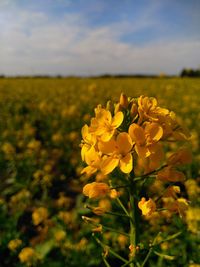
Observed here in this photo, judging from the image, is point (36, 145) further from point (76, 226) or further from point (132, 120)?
point (132, 120)

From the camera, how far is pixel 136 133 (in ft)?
5.33

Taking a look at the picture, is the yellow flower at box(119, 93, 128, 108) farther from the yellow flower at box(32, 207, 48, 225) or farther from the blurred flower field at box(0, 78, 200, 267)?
the yellow flower at box(32, 207, 48, 225)

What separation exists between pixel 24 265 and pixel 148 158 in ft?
6.70

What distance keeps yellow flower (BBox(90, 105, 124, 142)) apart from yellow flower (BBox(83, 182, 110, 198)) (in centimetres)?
23

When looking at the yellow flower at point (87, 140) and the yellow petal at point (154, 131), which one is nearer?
the yellow petal at point (154, 131)

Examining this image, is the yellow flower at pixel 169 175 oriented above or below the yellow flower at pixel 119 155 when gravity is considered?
below

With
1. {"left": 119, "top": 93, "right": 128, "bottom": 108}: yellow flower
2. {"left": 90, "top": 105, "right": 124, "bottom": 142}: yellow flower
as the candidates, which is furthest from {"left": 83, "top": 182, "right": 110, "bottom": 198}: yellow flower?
{"left": 119, "top": 93, "right": 128, "bottom": 108}: yellow flower

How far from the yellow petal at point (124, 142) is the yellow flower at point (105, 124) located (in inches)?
1.4

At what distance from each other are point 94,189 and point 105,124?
281 mm

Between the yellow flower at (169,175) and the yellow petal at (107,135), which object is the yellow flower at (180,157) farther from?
the yellow petal at (107,135)

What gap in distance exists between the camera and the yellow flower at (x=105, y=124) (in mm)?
1659

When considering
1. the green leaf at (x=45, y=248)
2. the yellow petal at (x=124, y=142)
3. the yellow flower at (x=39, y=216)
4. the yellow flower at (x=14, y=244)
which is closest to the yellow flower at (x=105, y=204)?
the yellow flower at (x=39, y=216)

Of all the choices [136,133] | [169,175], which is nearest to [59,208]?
[169,175]

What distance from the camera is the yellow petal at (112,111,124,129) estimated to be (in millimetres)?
1691
